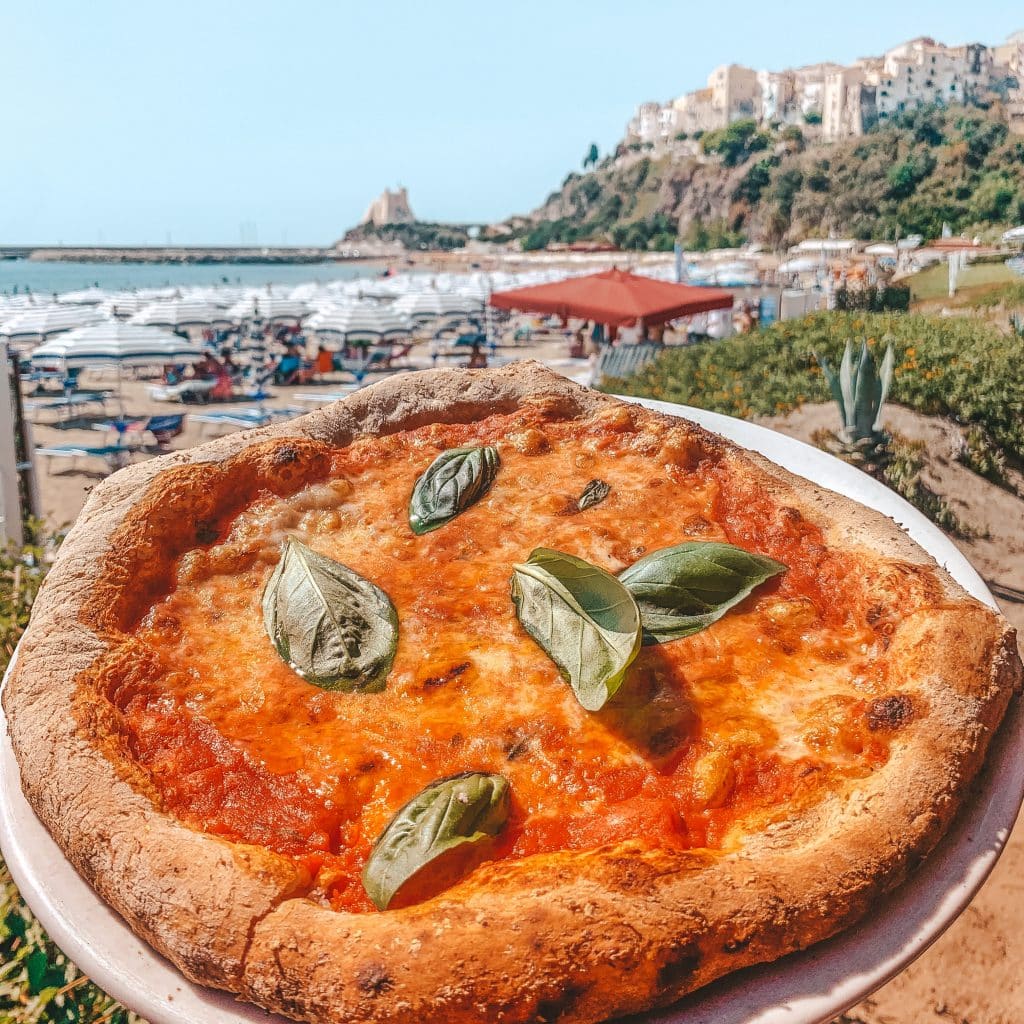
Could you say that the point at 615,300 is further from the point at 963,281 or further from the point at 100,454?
the point at 963,281

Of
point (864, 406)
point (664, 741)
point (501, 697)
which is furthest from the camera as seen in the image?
point (864, 406)

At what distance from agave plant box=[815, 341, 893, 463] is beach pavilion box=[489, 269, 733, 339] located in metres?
7.99

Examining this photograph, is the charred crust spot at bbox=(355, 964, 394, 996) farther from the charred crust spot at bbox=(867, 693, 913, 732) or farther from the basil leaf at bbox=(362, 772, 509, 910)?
the charred crust spot at bbox=(867, 693, 913, 732)

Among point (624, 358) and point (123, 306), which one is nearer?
point (624, 358)

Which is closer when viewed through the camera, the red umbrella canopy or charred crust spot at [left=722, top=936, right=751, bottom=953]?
charred crust spot at [left=722, top=936, right=751, bottom=953]

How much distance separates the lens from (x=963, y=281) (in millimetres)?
31078

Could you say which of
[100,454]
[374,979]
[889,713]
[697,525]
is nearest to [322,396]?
[100,454]

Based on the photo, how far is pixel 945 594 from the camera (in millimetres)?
2619

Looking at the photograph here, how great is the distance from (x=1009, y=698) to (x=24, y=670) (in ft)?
8.85

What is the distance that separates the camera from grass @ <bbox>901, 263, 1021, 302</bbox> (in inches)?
1120

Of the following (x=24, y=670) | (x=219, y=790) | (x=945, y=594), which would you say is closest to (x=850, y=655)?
(x=945, y=594)

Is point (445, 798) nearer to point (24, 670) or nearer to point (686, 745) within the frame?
point (686, 745)

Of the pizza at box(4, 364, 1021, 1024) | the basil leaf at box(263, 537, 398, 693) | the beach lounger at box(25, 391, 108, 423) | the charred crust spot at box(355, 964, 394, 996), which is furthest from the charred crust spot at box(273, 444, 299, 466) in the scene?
the beach lounger at box(25, 391, 108, 423)

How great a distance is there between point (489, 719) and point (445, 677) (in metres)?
0.20
